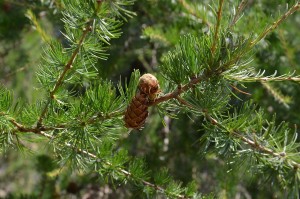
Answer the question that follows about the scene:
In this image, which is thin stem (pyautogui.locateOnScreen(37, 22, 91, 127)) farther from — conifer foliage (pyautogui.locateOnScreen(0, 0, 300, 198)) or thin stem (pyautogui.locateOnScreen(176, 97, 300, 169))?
thin stem (pyautogui.locateOnScreen(176, 97, 300, 169))

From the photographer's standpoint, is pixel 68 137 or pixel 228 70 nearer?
pixel 228 70

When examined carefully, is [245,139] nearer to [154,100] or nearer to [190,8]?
[154,100]

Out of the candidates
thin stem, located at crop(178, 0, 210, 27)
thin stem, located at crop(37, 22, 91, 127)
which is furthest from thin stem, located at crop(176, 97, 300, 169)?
thin stem, located at crop(178, 0, 210, 27)

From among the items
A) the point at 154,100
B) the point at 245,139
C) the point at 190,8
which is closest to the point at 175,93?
the point at 154,100

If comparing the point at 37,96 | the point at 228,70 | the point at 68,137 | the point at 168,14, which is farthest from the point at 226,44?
the point at 168,14

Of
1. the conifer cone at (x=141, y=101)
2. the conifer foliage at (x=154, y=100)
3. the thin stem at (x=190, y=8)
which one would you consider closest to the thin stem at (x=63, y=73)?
the conifer foliage at (x=154, y=100)

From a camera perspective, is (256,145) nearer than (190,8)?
Yes

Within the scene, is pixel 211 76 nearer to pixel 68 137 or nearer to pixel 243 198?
pixel 68 137

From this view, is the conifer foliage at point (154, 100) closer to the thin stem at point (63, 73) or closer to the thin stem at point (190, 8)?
the thin stem at point (63, 73)
